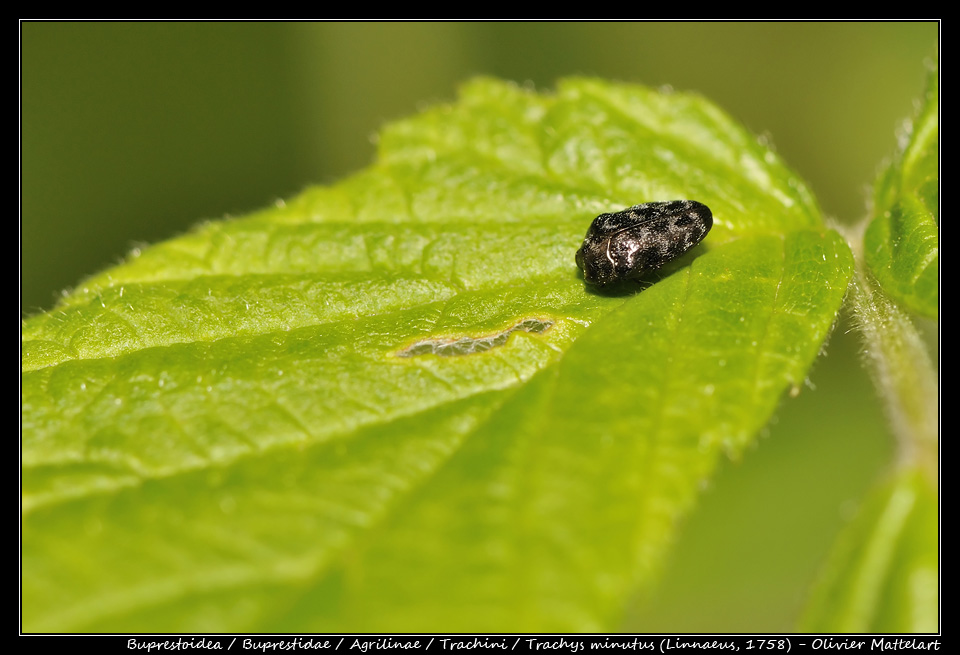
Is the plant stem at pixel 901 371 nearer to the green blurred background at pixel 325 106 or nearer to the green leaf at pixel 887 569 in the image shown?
the green leaf at pixel 887 569

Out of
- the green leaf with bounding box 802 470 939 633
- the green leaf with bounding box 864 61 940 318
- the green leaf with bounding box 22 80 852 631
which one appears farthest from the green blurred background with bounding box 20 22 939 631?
the green leaf with bounding box 802 470 939 633

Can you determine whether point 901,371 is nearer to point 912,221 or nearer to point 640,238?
point 912,221

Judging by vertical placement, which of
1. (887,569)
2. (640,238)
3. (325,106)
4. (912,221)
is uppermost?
(325,106)

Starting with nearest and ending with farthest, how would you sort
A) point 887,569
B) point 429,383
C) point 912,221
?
1. point 887,569
2. point 429,383
3. point 912,221

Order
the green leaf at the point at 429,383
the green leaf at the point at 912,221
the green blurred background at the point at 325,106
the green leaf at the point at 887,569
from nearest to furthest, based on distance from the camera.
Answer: the green leaf at the point at 429,383
the green leaf at the point at 887,569
the green leaf at the point at 912,221
the green blurred background at the point at 325,106

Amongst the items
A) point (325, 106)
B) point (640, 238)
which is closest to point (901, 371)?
point (640, 238)

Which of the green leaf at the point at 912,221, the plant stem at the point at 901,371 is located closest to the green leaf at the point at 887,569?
the plant stem at the point at 901,371
